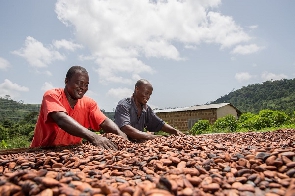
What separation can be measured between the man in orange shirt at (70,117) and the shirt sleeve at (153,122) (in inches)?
45.5

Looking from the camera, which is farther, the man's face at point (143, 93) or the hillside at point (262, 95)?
the hillside at point (262, 95)

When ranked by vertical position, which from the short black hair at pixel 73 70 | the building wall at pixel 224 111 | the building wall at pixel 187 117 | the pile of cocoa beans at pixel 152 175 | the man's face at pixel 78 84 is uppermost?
the building wall at pixel 224 111

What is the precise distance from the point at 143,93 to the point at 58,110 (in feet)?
5.45

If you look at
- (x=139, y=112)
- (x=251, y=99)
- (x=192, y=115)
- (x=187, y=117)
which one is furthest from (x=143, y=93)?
(x=251, y=99)

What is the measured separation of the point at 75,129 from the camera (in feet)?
8.01

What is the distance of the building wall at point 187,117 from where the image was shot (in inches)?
851

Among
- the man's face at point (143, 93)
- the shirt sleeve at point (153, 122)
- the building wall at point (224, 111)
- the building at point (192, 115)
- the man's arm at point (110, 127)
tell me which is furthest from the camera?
the building wall at point (224, 111)

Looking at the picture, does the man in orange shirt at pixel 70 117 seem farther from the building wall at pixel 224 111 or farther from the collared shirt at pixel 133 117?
the building wall at pixel 224 111

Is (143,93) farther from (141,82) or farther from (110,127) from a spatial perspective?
(110,127)

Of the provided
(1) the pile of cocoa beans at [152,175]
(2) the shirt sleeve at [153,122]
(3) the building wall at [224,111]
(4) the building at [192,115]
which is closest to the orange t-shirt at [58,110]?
(1) the pile of cocoa beans at [152,175]

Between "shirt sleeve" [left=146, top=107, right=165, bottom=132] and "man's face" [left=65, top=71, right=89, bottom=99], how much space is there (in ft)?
4.93

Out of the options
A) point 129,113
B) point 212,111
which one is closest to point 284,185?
point 129,113

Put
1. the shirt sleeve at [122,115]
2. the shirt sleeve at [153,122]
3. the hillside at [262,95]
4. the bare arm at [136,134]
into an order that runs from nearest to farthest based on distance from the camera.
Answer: the bare arm at [136,134] < the shirt sleeve at [122,115] < the shirt sleeve at [153,122] < the hillside at [262,95]

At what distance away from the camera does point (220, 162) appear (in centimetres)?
168
